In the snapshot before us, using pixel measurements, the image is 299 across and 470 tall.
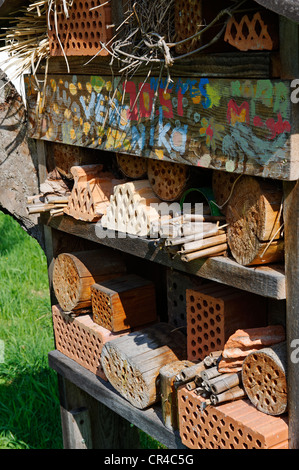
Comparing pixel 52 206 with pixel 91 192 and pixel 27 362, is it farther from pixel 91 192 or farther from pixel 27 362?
pixel 27 362

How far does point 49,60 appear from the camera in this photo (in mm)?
3215

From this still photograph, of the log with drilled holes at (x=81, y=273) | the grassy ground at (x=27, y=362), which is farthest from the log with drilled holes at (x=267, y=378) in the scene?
the grassy ground at (x=27, y=362)

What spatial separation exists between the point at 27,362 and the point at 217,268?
3831mm

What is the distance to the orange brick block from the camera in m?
2.19

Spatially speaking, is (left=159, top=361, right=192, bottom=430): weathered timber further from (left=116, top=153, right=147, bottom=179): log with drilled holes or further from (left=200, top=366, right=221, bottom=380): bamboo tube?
(left=116, top=153, right=147, bottom=179): log with drilled holes

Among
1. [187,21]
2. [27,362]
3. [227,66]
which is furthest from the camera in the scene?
[27,362]

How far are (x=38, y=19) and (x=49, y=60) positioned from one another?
0.65 feet

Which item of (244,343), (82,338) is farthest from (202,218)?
(82,338)

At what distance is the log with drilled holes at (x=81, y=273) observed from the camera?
3.36 m

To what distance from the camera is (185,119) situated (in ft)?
7.92

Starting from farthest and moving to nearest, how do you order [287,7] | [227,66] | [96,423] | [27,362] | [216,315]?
[27,362] → [96,423] → [216,315] → [227,66] → [287,7]

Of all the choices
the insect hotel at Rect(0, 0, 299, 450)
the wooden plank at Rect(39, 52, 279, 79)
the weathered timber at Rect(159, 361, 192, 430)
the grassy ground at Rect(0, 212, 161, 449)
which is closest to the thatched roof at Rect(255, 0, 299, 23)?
the insect hotel at Rect(0, 0, 299, 450)

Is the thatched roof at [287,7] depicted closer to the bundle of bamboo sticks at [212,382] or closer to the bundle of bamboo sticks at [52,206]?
the bundle of bamboo sticks at [212,382]

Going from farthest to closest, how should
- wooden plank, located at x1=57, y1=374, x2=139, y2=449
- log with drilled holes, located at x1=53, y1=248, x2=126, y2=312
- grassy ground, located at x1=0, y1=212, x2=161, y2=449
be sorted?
1. grassy ground, located at x1=0, y1=212, x2=161, y2=449
2. wooden plank, located at x1=57, y1=374, x2=139, y2=449
3. log with drilled holes, located at x1=53, y1=248, x2=126, y2=312
